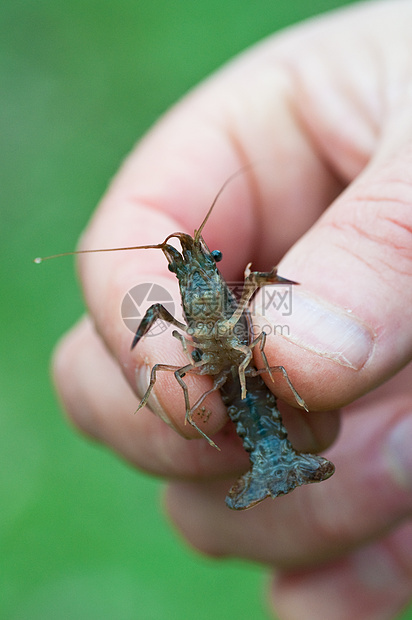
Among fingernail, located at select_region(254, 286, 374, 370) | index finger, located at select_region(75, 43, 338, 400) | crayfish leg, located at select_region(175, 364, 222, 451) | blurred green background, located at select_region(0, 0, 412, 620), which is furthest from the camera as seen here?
blurred green background, located at select_region(0, 0, 412, 620)

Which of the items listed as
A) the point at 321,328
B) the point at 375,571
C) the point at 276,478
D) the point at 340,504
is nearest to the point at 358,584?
the point at 375,571

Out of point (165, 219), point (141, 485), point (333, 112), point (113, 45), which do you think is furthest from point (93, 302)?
point (113, 45)

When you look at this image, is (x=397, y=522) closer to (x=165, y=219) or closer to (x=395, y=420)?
(x=395, y=420)

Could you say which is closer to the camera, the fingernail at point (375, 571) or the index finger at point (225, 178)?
the index finger at point (225, 178)

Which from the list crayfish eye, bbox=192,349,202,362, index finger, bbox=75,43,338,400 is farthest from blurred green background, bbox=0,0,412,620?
crayfish eye, bbox=192,349,202,362

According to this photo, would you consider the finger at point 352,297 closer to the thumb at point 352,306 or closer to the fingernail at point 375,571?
the thumb at point 352,306

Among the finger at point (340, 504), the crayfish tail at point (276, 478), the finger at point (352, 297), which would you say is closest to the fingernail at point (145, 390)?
the crayfish tail at point (276, 478)

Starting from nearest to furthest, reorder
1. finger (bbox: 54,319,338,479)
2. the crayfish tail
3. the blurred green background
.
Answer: the crayfish tail → finger (bbox: 54,319,338,479) → the blurred green background

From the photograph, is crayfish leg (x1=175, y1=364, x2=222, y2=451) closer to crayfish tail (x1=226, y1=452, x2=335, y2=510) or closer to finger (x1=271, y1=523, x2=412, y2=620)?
crayfish tail (x1=226, y1=452, x2=335, y2=510)
